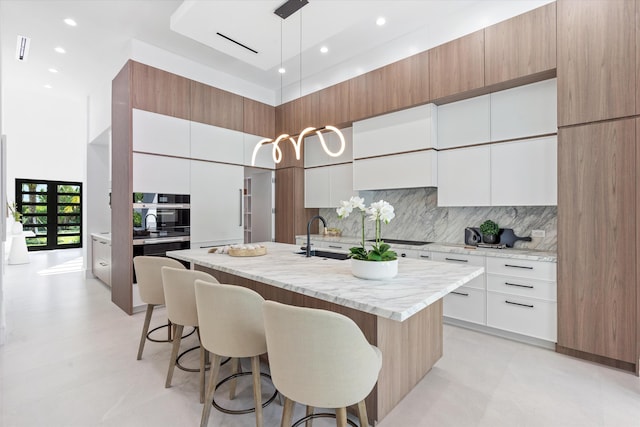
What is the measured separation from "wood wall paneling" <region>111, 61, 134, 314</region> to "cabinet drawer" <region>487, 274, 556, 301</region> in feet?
13.1

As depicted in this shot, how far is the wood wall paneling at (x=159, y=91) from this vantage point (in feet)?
12.1

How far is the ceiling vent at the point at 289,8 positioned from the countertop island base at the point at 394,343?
2265 millimetres

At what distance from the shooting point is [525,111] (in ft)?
9.95

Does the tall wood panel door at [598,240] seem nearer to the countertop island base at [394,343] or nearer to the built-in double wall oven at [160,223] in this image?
the countertop island base at [394,343]

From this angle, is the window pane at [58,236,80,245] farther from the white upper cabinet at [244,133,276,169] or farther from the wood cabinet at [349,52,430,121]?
the wood cabinet at [349,52,430,121]

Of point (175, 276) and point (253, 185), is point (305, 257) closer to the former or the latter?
point (175, 276)

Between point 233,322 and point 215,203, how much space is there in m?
3.08

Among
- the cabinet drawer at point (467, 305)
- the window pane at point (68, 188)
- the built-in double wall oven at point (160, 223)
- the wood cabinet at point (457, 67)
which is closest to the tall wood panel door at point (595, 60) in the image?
the wood cabinet at point (457, 67)

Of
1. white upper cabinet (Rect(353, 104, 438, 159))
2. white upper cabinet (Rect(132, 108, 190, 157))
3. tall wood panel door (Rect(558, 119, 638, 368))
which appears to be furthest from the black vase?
white upper cabinet (Rect(132, 108, 190, 157))

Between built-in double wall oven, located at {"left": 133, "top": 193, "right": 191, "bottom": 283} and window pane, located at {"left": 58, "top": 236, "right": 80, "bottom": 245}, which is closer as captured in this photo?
built-in double wall oven, located at {"left": 133, "top": 193, "right": 191, "bottom": 283}

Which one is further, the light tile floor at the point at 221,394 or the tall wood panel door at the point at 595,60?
the tall wood panel door at the point at 595,60

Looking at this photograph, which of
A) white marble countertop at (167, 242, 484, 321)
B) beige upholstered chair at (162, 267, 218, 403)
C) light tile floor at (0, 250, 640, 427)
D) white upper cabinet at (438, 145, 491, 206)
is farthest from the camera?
white upper cabinet at (438, 145, 491, 206)

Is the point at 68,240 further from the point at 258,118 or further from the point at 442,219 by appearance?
the point at 442,219

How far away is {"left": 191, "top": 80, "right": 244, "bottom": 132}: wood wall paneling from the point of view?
4242 millimetres
